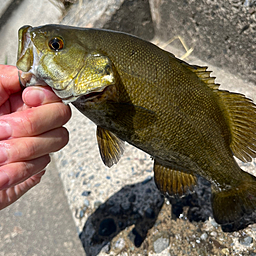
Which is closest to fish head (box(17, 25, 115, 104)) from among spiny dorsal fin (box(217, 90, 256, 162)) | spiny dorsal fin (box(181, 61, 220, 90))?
spiny dorsal fin (box(181, 61, 220, 90))

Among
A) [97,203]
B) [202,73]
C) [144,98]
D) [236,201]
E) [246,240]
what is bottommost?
[97,203]

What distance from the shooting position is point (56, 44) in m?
0.99

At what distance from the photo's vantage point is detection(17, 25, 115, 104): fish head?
98 centimetres

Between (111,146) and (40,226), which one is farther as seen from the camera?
(40,226)

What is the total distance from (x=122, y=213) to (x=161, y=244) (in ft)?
1.15

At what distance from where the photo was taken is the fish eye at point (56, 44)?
0.99m

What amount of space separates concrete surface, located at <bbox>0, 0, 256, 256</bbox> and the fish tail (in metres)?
0.30

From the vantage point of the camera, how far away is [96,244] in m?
1.73

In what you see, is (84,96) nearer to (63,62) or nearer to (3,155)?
(63,62)

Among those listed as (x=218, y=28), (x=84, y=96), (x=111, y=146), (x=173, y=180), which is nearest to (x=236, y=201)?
(x=173, y=180)

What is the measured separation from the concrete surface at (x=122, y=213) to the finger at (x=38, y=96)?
105 cm

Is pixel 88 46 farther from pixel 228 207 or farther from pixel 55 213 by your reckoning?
pixel 55 213

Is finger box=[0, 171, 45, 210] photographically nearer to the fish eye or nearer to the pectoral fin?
the pectoral fin

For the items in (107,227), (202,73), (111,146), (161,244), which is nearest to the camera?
(202,73)
